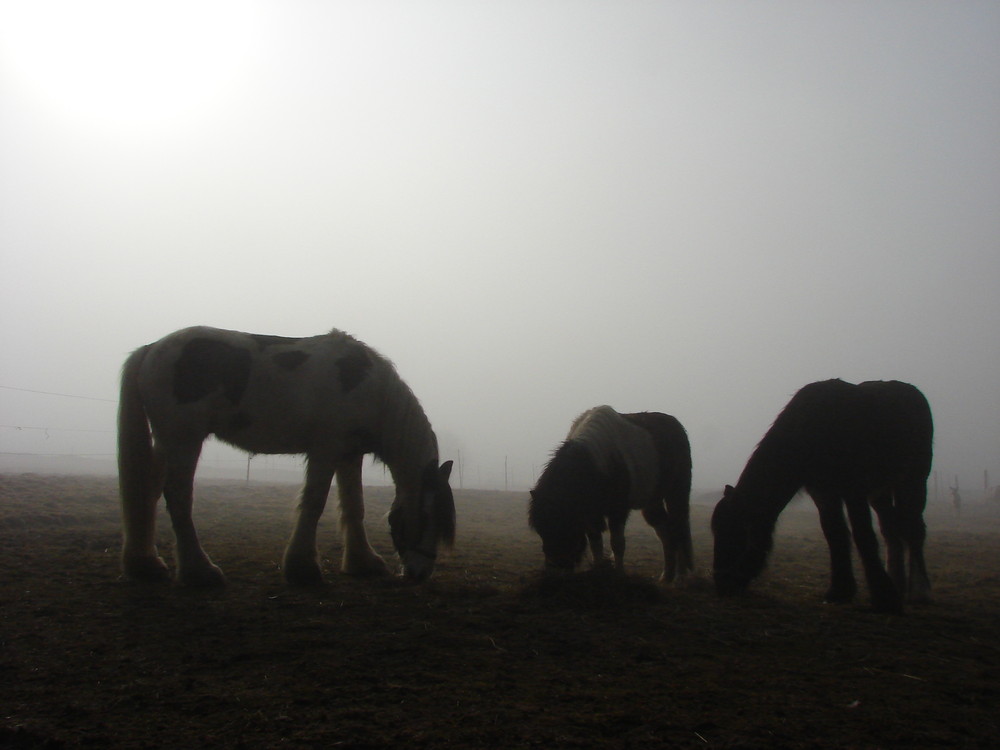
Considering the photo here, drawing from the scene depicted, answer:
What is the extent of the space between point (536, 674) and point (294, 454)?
4.28m

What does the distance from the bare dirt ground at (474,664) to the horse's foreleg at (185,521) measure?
230mm

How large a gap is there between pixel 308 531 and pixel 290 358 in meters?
1.89

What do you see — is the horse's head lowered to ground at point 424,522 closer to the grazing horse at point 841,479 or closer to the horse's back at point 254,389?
the horse's back at point 254,389

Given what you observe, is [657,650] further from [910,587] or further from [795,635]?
[910,587]

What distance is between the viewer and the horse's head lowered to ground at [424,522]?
6.62 metres

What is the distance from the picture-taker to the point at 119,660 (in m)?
3.75

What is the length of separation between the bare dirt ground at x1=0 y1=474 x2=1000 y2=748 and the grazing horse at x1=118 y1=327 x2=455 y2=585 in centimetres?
50

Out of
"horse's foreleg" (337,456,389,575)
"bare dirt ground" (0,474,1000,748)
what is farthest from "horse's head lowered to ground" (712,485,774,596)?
"horse's foreleg" (337,456,389,575)

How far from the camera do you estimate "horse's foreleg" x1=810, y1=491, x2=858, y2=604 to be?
618 centimetres

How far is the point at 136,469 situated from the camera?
20.8 feet

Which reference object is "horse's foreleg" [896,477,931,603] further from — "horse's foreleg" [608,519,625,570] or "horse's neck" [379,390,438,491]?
"horse's neck" [379,390,438,491]

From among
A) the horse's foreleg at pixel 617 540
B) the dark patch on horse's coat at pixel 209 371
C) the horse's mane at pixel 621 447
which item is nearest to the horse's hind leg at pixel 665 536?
the horse's mane at pixel 621 447

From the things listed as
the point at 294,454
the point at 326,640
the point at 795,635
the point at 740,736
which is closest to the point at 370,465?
the point at 294,454

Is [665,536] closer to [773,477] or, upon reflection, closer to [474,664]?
[773,477]
